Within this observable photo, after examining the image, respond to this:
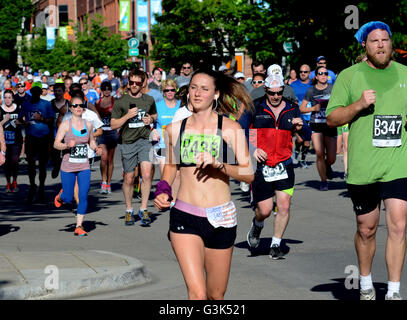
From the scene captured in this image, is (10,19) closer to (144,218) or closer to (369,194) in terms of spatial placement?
(144,218)

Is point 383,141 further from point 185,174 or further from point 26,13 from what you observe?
point 26,13

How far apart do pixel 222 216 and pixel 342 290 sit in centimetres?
228

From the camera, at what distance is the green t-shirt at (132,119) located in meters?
12.6

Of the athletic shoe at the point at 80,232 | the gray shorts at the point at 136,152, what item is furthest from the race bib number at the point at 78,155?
the gray shorts at the point at 136,152

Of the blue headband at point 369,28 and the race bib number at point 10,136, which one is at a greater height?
the blue headband at point 369,28

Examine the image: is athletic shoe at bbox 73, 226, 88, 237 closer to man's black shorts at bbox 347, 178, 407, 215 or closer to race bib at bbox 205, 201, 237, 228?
man's black shorts at bbox 347, 178, 407, 215

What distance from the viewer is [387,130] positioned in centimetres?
668

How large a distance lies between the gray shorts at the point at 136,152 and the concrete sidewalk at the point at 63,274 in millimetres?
3563

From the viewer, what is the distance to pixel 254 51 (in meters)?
36.0

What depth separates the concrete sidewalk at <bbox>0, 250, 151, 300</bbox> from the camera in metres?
7.48

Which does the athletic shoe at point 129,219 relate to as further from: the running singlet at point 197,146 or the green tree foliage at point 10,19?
the green tree foliage at point 10,19

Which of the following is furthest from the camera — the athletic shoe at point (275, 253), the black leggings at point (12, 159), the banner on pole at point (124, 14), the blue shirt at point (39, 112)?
the banner on pole at point (124, 14)

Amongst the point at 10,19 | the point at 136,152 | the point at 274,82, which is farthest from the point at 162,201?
the point at 10,19
